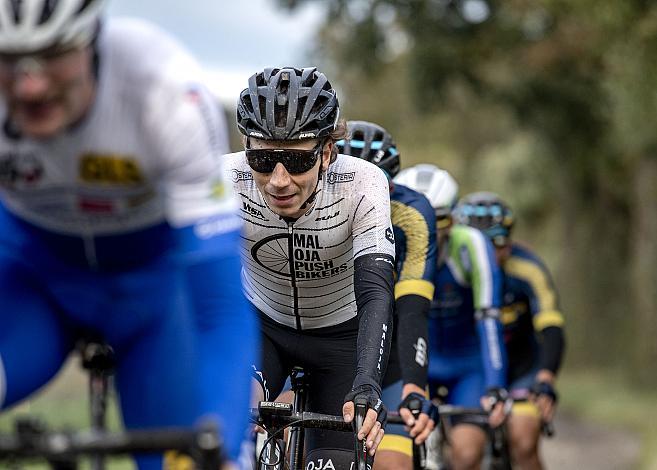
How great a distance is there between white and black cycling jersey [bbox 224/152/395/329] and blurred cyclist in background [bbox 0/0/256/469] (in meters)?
1.51

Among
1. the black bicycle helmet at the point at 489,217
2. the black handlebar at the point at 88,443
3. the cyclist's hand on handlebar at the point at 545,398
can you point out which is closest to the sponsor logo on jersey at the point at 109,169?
the black handlebar at the point at 88,443

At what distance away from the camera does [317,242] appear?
211 inches

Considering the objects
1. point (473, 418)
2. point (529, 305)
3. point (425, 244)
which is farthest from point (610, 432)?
point (425, 244)

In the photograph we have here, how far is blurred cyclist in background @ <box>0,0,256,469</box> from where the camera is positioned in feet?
10.0

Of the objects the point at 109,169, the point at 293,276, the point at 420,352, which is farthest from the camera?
the point at 420,352

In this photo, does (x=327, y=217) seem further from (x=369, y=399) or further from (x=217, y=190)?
(x=217, y=190)

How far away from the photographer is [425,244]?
604 centimetres

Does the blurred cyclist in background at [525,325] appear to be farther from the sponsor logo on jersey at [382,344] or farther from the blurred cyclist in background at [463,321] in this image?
the sponsor logo on jersey at [382,344]

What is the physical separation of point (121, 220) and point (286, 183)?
1.29m

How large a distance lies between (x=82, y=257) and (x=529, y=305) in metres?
6.45

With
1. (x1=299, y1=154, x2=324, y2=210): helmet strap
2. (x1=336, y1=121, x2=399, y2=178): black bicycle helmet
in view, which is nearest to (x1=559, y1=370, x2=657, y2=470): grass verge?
(x1=336, y1=121, x2=399, y2=178): black bicycle helmet

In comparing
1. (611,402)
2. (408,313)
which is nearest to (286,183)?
(408,313)

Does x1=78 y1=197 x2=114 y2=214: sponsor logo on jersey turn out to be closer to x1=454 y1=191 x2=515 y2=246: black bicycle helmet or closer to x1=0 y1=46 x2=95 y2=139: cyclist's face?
x1=0 y1=46 x2=95 y2=139: cyclist's face

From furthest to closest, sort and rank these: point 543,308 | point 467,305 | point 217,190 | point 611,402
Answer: point 611,402, point 543,308, point 467,305, point 217,190
